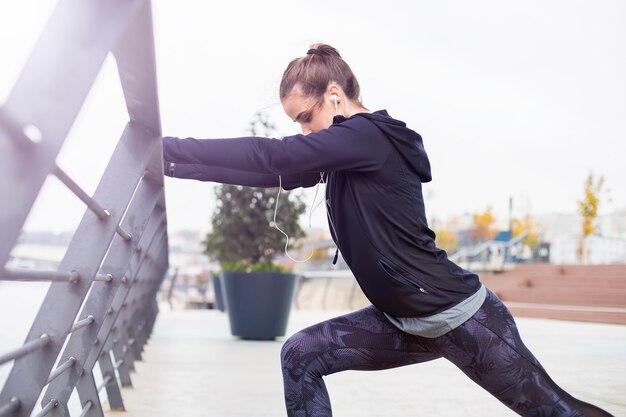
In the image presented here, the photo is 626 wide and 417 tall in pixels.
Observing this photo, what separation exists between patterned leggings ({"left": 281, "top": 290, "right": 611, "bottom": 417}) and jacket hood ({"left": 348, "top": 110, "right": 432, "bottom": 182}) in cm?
39

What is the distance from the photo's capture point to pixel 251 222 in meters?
9.43

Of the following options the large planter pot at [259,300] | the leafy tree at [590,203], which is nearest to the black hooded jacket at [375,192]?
the large planter pot at [259,300]

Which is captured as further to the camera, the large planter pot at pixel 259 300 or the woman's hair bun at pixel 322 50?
the large planter pot at pixel 259 300

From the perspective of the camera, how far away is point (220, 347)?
25.4 ft

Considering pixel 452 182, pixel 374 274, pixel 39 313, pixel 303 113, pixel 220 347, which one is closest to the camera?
pixel 39 313

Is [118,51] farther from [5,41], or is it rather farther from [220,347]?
[220,347]

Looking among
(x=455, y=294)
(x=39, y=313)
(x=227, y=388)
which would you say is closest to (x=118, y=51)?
(x=39, y=313)

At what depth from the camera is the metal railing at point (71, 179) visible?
1098mm

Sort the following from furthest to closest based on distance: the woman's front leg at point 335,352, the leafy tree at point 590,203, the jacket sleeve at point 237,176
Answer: the leafy tree at point 590,203, the jacket sleeve at point 237,176, the woman's front leg at point 335,352

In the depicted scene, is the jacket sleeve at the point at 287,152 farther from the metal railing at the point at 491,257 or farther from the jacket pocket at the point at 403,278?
the metal railing at the point at 491,257

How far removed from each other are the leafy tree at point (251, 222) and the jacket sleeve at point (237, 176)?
22.3 ft

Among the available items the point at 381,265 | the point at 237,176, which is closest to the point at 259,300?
the point at 237,176

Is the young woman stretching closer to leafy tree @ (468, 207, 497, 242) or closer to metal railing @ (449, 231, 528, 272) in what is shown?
metal railing @ (449, 231, 528, 272)

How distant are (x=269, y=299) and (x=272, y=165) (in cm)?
672
